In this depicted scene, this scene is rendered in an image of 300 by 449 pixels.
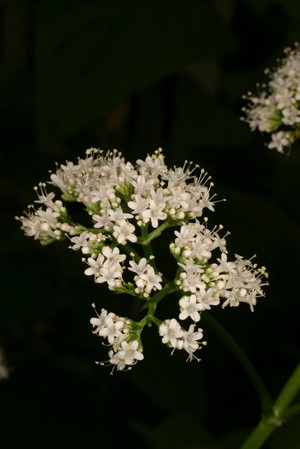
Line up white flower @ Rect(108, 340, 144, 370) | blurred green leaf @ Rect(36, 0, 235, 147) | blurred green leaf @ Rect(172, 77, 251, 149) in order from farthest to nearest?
blurred green leaf @ Rect(172, 77, 251, 149), blurred green leaf @ Rect(36, 0, 235, 147), white flower @ Rect(108, 340, 144, 370)

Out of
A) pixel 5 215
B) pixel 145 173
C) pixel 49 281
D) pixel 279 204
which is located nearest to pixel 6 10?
pixel 5 215

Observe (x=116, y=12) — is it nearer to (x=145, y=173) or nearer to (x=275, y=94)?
(x=275, y=94)

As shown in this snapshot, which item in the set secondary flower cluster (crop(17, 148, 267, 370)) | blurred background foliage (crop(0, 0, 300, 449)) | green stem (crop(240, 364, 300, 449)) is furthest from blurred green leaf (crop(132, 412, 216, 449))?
secondary flower cluster (crop(17, 148, 267, 370))

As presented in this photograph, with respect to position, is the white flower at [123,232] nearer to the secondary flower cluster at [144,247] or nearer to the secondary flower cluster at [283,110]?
the secondary flower cluster at [144,247]

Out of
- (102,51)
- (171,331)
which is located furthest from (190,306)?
(102,51)

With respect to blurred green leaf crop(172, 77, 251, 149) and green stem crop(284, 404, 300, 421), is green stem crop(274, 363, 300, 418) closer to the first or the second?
green stem crop(284, 404, 300, 421)
